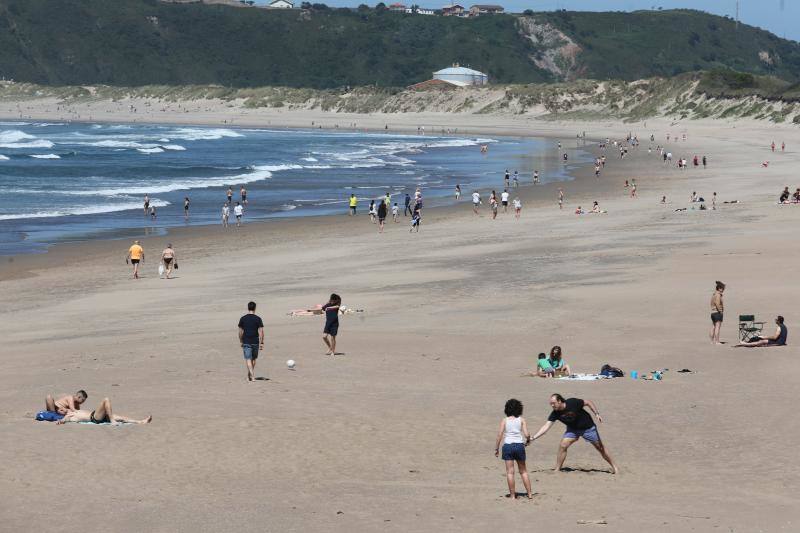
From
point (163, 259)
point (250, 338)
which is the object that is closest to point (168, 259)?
point (163, 259)

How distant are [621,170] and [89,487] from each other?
59128 mm

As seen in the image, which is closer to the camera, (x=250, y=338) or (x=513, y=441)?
(x=513, y=441)

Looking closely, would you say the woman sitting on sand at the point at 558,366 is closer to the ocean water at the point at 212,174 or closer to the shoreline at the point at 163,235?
the shoreline at the point at 163,235

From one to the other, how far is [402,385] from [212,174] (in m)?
55.7

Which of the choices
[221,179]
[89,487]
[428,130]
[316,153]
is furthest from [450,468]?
[428,130]

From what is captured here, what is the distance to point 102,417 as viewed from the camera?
48.9 feet

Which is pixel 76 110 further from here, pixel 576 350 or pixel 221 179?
pixel 576 350

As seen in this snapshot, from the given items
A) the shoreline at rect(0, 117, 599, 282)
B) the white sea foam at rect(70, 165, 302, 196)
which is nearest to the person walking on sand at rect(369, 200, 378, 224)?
the shoreline at rect(0, 117, 599, 282)

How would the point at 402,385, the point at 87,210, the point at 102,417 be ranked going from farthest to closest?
the point at 87,210, the point at 402,385, the point at 102,417

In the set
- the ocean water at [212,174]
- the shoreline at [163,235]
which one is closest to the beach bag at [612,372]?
the shoreline at [163,235]

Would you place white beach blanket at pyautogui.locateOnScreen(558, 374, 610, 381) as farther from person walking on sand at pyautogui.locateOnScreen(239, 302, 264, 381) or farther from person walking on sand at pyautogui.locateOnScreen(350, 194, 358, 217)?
person walking on sand at pyautogui.locateOnScreen(350, 194, 358, 217)

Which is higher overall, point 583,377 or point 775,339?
point 775,339

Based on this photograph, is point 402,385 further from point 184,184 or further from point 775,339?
point 184,184

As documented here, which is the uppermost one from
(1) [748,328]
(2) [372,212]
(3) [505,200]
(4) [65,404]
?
(1) [748,328]
